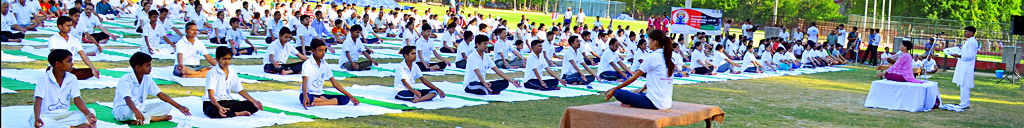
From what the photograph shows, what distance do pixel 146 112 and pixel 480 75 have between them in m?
4.23

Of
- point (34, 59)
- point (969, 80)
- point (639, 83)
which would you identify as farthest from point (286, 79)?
point (969, 80)

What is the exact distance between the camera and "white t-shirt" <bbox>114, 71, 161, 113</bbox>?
6.36m

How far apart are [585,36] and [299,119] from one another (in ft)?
32.0

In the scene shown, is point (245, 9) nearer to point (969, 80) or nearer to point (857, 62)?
point (857, 62)

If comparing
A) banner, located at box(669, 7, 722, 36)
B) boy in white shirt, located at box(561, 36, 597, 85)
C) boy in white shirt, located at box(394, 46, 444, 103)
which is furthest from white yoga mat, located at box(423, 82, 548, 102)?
banner, located at box(669, 7, 722, 36)

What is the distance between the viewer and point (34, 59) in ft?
40.4

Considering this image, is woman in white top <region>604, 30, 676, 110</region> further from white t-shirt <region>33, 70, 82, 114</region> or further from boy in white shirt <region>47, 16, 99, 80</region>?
boy in white shirt <region>47, 16, 99, 80</region>

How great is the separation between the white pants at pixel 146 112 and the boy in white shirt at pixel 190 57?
362cm

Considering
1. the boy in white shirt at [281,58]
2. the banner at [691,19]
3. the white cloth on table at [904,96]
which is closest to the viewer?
the white cloth on table at [904,96]

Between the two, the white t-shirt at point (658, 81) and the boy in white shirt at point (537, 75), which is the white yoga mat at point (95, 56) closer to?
the boy in white shirt at point (537, 75)

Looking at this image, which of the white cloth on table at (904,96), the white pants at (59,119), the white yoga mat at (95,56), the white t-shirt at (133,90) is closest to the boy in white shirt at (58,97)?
the white pants at (59,119)

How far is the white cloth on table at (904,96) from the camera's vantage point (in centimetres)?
975

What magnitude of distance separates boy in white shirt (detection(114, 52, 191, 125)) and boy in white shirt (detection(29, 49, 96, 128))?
1.45 ft

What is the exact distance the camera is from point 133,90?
6445mm
